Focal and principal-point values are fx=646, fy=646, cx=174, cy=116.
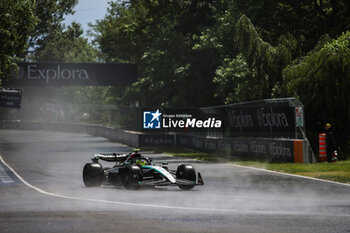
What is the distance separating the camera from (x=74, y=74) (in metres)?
49.2

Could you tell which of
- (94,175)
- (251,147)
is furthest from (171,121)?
(94,175)

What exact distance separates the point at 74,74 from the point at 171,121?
38.0 feet

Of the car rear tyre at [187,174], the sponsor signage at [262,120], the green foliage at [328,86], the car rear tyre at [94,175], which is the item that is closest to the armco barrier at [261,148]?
the sponsor signage at [262,120]

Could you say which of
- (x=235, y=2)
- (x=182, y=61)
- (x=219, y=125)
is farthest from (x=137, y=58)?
(x=219, y=125)

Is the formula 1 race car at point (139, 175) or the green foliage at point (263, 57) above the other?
the green foliage at point (263, 57)

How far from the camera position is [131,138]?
4428cm

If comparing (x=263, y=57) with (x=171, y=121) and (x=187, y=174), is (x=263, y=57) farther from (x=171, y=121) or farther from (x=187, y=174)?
(x=187, y=174)

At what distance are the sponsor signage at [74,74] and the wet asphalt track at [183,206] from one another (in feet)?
91.5

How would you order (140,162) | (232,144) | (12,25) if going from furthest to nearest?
(232,144)
(12,25)
(140,162)

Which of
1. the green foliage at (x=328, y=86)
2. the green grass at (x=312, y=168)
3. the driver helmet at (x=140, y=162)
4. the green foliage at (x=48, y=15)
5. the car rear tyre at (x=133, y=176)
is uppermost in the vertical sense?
the green foliage at (x=48, y=15)

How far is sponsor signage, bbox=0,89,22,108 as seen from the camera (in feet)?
214

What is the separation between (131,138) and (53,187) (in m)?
25.8

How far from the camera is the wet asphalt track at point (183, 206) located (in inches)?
428

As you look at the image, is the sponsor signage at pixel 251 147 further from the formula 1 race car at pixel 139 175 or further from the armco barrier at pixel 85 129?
the formula 1 race car at pixel 139 175
